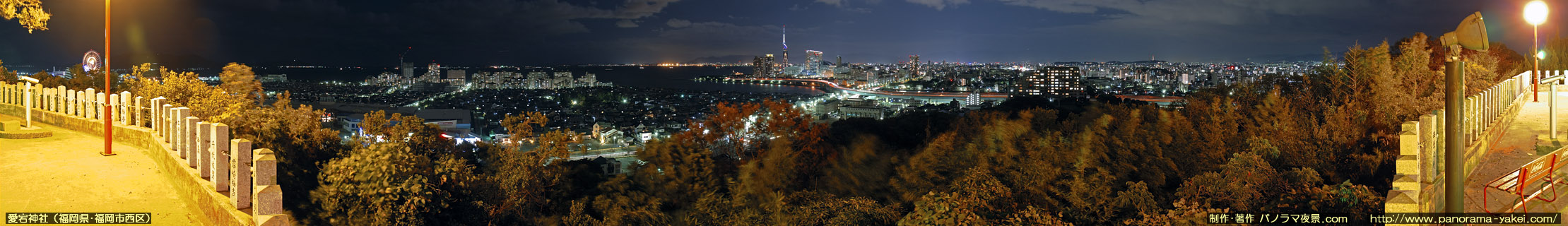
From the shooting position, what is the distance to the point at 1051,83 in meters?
67.5

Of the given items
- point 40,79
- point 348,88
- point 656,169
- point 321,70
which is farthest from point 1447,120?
point 321,70

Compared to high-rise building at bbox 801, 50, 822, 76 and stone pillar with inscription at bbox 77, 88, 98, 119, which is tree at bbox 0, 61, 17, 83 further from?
high-rise building at bbox 801, 50, 822, 76

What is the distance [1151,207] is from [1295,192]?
1.38 meters

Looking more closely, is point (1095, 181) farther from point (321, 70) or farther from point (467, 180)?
point (321, 70)

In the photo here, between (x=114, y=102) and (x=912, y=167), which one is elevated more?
(x=114, y=102)

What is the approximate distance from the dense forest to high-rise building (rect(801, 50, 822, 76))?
12590 cm

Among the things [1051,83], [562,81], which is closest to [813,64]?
[562,81]

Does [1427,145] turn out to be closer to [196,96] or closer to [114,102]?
[114,102]

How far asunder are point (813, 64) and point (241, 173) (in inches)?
5718

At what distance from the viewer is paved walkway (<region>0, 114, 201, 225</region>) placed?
4.43m

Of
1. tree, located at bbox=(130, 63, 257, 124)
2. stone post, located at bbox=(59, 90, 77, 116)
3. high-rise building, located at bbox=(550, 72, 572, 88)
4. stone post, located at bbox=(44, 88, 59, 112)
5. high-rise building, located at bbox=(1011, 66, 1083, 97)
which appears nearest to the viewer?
stone post, located at bbox=(59, 90, 77, 116)

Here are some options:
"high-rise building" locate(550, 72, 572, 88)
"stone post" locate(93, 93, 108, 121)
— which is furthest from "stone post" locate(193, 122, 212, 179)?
"high-rise building" locate(550, 72, 572, 88)

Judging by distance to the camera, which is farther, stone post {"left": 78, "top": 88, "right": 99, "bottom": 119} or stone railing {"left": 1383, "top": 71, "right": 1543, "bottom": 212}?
stone post {"left": 78, "top": 88, "right": 99, "bottom": 119}

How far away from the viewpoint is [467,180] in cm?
668
